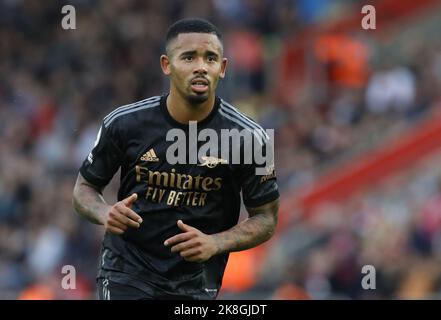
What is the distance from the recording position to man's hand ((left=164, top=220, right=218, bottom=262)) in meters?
6.75

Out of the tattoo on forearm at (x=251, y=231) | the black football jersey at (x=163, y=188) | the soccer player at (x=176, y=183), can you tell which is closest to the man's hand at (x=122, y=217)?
the soccer player at (x=176, y=183)

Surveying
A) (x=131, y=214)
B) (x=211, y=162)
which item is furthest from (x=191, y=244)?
(x=211, y=162)

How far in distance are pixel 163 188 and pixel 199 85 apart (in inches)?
24.2

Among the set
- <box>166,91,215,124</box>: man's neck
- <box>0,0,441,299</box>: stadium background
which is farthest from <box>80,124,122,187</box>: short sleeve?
<box>0,0,441,299</box>: stadium background

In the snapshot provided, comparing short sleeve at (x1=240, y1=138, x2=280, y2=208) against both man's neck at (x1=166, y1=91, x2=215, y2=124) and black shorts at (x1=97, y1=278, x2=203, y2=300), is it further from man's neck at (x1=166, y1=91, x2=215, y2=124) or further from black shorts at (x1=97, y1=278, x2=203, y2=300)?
black shorts at (x1=97, y1=278, x2=203, y2=300)

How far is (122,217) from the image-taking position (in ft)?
22.1

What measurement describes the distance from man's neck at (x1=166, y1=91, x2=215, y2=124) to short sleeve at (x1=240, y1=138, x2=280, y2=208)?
39 centimetres

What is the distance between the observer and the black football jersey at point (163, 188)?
717cm

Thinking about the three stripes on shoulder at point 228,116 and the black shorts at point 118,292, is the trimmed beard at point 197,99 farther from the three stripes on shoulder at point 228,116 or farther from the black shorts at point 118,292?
the black shorts at point 118,292

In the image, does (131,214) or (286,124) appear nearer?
(131,214)

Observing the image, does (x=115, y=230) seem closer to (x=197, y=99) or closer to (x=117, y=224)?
(x=117, y=224)

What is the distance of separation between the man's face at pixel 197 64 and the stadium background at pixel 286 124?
6.18 meters
